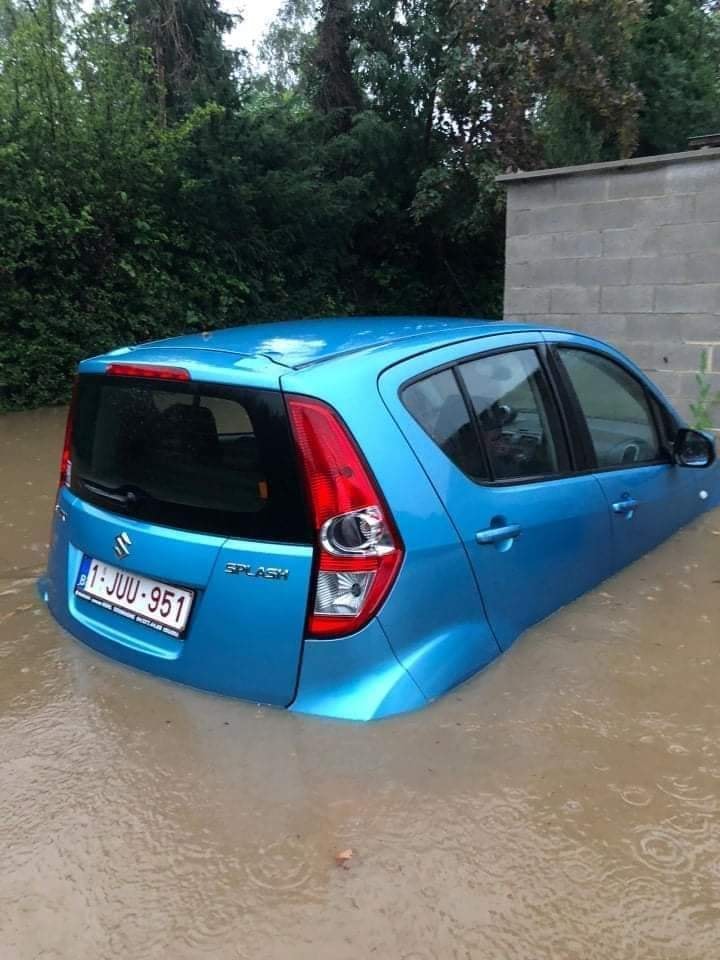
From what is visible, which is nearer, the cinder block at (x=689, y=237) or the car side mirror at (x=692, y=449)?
the car side mirror at (x=692, y=449)

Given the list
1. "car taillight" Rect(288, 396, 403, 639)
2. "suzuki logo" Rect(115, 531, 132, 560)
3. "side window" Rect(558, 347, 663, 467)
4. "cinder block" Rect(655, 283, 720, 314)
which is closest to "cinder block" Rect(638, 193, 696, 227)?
"cinder block" Rect(655, 283, 720, 314)

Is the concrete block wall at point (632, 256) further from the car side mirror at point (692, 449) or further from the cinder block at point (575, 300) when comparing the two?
the car side mirror at point (692, 449)

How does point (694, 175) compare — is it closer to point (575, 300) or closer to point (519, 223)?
point (575, 300)

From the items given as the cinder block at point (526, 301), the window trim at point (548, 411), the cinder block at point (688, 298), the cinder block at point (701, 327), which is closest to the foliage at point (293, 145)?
the cinder block at point (526, 301)

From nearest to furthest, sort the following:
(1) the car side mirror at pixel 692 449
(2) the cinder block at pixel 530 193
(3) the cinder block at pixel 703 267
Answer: (1) the car side mirror at pixel 692 449 → (3) the cinder block at pixel 703 267 → (2) the cinder block at pixel 530 193

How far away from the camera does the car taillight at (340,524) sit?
2.42 meters

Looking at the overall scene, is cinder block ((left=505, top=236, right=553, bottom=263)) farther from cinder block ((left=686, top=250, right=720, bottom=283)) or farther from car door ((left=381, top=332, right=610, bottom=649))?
car door ((left=381, top=332, right=610, bottom=649))

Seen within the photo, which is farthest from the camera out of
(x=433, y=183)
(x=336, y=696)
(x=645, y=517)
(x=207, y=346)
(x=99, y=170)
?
(x=433, y=183)

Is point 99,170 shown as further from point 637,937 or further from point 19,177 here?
point 637,937

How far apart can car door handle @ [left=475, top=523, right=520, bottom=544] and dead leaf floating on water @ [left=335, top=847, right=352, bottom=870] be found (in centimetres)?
108

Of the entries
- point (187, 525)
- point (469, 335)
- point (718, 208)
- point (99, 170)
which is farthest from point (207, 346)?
point (99, 170)

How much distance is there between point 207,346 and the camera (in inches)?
116

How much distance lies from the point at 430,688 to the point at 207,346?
1.45 meters

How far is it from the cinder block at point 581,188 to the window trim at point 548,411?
14.9ft
